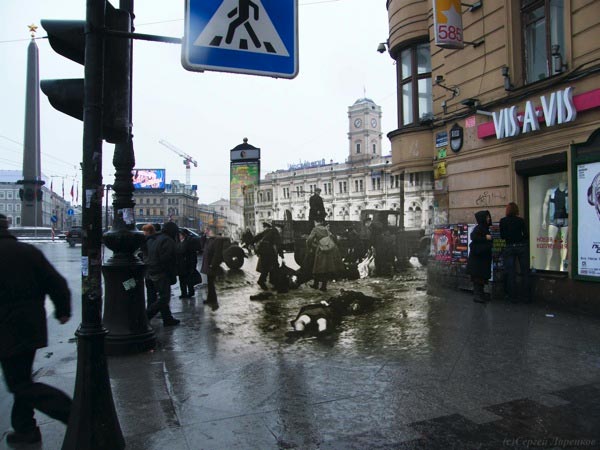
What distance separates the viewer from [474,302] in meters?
9.19

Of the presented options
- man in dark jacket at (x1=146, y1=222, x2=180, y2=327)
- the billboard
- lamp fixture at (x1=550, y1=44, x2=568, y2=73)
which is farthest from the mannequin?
the billboard

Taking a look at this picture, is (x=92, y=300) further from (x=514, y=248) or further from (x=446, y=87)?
(x=446, y=87)

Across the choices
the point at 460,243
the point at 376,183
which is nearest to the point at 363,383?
the point at 460,243

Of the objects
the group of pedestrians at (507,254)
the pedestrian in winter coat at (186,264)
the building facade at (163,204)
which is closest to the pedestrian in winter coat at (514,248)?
the group of pedestrians at (507,254)

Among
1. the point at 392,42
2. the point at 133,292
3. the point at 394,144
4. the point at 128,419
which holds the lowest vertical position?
the point at 128,419

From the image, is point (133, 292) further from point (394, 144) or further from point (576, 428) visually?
point (394, 144)

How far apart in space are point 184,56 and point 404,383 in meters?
3.60

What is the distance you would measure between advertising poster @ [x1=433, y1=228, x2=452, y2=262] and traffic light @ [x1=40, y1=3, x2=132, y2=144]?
8.68 m

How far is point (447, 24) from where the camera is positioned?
9906mm

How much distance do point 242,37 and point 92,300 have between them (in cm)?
233

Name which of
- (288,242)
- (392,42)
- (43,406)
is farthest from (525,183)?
(288,242)

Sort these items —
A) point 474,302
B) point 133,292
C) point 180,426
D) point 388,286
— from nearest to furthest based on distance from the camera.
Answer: point 180,426
point 133,292
point 474,302
point 388,286

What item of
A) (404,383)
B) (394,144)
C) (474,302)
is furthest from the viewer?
(394,144)

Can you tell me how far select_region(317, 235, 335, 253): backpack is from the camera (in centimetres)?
1202
